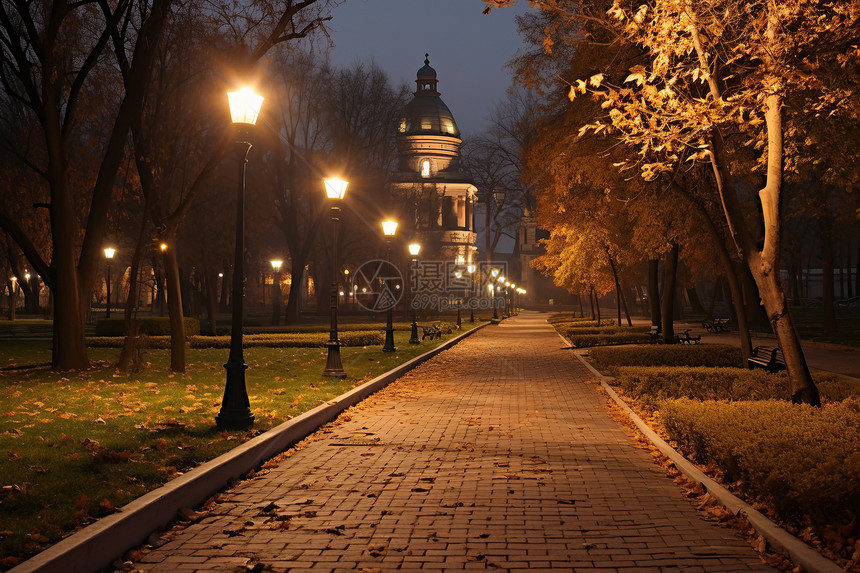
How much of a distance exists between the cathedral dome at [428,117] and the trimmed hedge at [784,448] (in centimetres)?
9100

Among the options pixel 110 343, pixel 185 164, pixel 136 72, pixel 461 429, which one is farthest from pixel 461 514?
pixel 110 343

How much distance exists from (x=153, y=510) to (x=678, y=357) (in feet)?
50.6

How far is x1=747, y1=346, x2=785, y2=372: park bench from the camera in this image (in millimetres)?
15422

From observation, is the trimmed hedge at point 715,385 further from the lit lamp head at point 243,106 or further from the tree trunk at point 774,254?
the lit lamp head at point 243,106

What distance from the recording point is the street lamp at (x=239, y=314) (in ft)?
34.4

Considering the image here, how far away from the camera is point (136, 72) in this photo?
16.9 metres

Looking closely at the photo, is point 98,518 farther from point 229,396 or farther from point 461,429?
point 461,429

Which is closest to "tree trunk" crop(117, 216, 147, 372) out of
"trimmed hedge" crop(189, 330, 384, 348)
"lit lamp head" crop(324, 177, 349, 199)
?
"lit lamp head" crop(324, 177, 349, 199)

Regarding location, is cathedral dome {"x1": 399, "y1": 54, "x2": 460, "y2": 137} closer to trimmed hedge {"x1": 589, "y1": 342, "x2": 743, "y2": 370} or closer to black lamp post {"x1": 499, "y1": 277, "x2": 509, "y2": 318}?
black lamp post {"x1": 499, "y1": 277, "x2": 509, "y2": 318}

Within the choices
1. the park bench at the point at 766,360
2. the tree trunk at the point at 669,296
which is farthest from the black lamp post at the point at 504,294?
the park bench at the point at 766,360

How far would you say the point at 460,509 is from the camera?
274 inches

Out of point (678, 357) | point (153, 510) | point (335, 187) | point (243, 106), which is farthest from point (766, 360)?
point (153, 510)

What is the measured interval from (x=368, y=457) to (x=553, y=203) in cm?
1818

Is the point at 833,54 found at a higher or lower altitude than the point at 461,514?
higher
